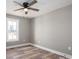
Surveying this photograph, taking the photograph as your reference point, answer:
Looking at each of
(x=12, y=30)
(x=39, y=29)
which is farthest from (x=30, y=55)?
(x=12, y=30)

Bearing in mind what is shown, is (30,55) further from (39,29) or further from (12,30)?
(12,30)

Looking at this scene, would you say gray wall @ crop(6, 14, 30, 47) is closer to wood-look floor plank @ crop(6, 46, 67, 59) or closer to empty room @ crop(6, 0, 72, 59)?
empty room @ crop(6, 0, 72, 59)

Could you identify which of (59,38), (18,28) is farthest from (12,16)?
(59,38)

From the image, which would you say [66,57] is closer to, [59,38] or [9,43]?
[59,38]

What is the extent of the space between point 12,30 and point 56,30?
3261 millimetres

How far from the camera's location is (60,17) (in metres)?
3.44

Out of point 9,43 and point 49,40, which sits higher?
point 49,40

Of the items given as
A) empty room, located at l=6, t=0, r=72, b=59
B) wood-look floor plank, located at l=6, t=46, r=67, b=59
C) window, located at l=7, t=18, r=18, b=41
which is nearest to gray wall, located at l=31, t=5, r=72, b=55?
empty room, located at l=6, t=0, r=72, b=59

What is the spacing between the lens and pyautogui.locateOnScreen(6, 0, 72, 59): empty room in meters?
2.98

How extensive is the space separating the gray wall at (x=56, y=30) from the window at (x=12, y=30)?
1.66 meters

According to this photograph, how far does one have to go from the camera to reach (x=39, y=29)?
4848 mm

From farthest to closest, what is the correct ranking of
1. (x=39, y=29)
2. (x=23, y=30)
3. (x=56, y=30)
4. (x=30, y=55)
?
→ (x=23, y=30) → (x=39, y=29) → (x=56, y=30) → (x=30, y=55)

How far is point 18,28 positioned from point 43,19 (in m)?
2.13
